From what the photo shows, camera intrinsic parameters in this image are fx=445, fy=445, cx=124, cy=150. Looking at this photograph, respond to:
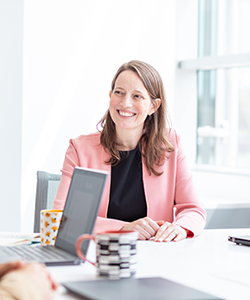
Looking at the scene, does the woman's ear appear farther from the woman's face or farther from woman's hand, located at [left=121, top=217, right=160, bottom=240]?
woman's hand, located at [left=121, top=217, right=160, bottom=240]

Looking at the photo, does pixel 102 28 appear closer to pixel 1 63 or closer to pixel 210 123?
pixel 1 63

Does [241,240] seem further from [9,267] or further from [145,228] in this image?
[9,267]

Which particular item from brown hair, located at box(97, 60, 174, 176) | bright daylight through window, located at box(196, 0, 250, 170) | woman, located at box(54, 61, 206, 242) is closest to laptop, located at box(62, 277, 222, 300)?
woman, located at box(54, 61, 206, 242)

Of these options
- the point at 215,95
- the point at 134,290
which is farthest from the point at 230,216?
the point at 134,290

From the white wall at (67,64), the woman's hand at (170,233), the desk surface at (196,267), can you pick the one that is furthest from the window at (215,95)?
the desk surface at (196,267)

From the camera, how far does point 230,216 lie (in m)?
3.16

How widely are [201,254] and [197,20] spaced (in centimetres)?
293

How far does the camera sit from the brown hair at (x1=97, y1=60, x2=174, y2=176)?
197 centimetres

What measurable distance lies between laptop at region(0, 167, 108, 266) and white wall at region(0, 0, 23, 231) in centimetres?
171

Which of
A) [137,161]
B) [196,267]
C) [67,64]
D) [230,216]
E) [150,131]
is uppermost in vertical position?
[67,64]

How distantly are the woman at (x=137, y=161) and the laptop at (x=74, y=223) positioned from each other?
63 centimetres

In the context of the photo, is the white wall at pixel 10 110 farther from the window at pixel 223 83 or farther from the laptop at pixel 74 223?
the laptop at pixel 74 223

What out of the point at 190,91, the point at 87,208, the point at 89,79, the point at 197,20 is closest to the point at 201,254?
the point at 87,208

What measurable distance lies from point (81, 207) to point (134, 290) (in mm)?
322
